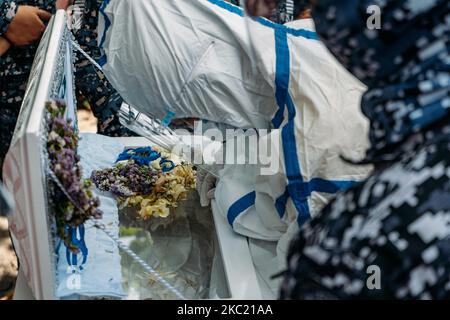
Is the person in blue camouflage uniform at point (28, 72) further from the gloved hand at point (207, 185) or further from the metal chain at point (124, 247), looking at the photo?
the metal chain at point (124, 247)

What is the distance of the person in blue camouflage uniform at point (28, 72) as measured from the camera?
6.33 ft

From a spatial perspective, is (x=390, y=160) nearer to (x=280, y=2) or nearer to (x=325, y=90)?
(x=280, y=2)

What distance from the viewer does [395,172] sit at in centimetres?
77

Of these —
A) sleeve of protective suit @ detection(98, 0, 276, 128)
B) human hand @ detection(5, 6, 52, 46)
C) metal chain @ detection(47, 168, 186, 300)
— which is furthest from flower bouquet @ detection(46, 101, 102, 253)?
human hand @ detection(5, 6, 52, 46)

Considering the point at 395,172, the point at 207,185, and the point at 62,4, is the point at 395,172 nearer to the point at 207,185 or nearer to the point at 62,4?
the point at 207,185

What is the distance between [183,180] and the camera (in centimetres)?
155

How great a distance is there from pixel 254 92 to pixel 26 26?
830 millimetres

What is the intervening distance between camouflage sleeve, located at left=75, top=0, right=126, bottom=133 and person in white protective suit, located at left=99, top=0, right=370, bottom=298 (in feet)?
1.99

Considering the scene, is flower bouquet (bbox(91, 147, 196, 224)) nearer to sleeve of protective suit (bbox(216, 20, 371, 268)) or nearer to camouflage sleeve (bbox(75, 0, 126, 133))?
sleeve of protective suit (bbox(216, 20, 371, 268))

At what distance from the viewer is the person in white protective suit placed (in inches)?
44.6

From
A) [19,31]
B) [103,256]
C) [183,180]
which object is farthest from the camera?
[19,31]

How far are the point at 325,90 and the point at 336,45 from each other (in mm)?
365

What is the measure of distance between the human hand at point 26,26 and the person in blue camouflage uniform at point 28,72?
16 millimetres
